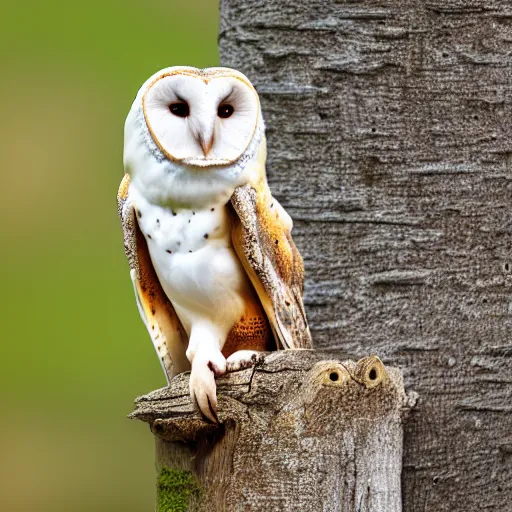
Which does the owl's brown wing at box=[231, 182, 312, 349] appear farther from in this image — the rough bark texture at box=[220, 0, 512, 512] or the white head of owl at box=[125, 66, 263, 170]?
the rough bark texture at box=[220, 0, 512, 512]

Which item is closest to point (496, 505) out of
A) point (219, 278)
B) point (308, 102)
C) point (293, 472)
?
point (293, 472)

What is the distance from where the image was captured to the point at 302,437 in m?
1.47

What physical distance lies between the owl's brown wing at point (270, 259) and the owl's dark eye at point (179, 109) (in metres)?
0.15

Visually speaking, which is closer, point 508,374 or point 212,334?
point 212,334

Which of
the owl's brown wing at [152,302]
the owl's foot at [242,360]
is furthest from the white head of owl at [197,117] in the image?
the owl's foot at [242,360]

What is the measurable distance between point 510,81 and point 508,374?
1.78 feet

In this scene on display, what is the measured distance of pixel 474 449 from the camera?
5.99 ft

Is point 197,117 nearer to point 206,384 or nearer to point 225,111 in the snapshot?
point 225,111

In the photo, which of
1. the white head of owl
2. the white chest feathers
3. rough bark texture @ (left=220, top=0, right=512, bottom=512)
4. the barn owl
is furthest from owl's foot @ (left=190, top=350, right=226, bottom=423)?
rough bark texture @ (left=220, top=0, right=512, bottom=512)

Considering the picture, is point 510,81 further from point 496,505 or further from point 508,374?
point 496,505

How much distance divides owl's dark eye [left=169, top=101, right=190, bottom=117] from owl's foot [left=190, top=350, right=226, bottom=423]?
385 mm

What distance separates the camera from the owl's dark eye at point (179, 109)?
5.21 ft

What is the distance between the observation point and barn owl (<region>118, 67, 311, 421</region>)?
1.57m

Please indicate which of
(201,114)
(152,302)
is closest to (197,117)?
(201,114)
